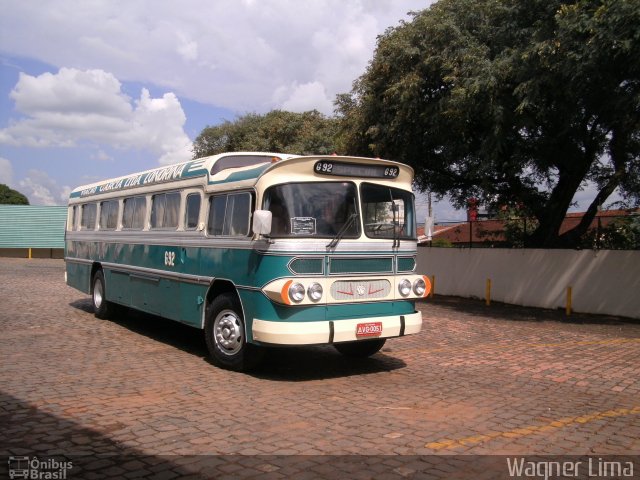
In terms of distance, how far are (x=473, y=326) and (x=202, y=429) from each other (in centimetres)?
861

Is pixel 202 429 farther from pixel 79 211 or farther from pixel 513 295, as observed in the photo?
pixel 513 295

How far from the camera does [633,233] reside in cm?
1512

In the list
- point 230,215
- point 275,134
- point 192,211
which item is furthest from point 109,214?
point 275,134

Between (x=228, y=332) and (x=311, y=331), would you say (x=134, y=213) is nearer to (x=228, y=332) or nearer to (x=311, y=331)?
(x=228, y=332)

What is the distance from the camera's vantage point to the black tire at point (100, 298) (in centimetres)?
1188

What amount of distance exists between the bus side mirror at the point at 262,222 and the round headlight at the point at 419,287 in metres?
2.28

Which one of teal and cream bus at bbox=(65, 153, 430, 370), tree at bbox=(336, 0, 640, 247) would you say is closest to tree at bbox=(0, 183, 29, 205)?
tree at bbox=(336, 0, 640, 247)

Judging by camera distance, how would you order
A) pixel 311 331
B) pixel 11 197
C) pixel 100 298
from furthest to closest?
pixel 11 197 → pixel 100 298 → pixel 311 331

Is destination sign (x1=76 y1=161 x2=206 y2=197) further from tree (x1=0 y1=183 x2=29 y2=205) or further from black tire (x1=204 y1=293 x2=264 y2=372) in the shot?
tree (x1=0 y1=183 x2=29 y2=205)

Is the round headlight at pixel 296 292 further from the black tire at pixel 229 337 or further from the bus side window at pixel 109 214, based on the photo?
the bus side window at pixel 109 214

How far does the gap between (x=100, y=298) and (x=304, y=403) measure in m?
7.22

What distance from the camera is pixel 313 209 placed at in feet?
23.8

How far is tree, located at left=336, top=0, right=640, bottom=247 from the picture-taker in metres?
11.7

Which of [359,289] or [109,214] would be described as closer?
[359,289]
